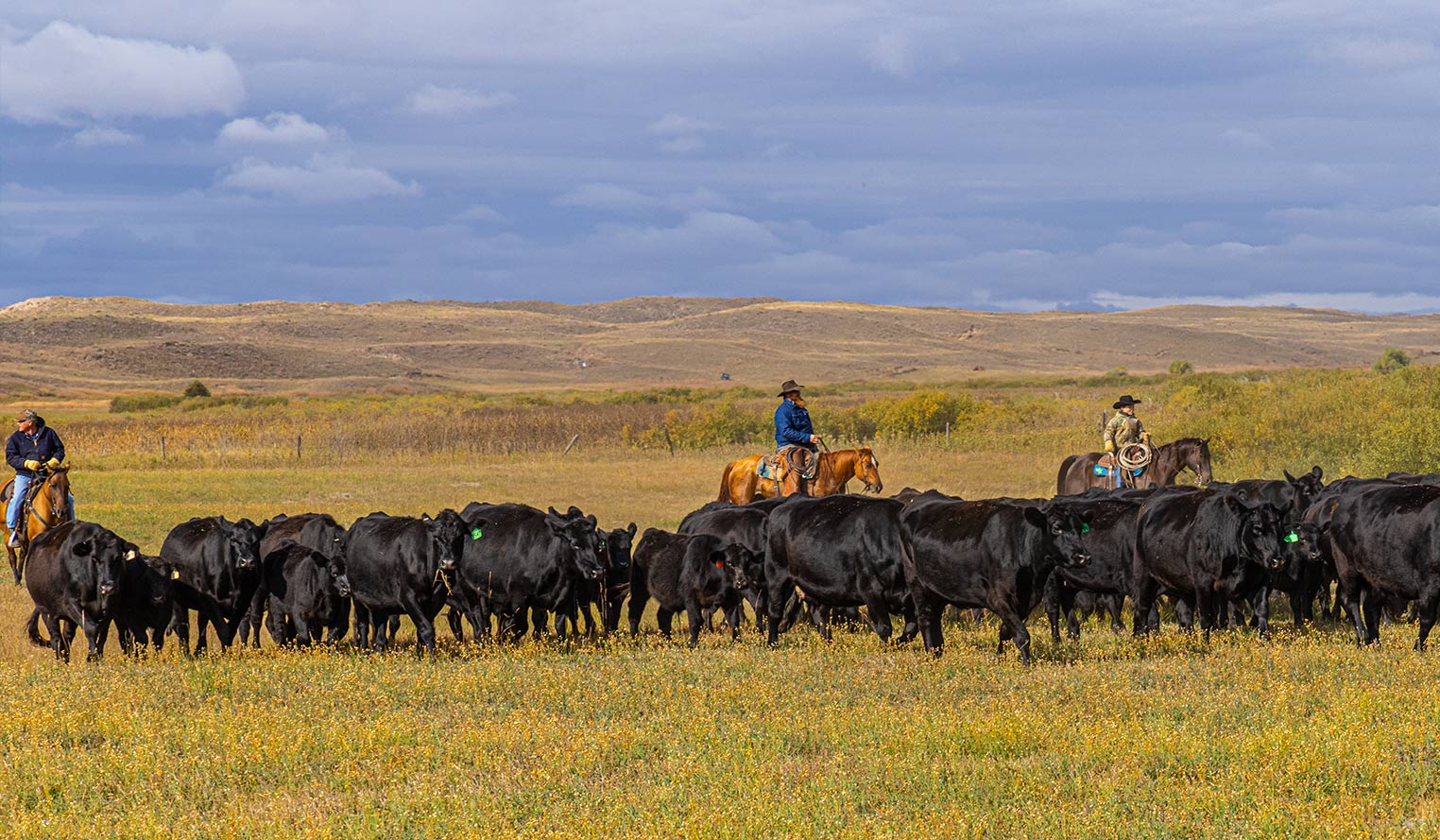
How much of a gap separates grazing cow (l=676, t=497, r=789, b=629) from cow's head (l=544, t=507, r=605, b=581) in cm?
139

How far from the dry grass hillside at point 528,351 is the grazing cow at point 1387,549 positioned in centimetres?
11030

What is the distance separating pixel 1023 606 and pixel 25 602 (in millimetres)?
12019

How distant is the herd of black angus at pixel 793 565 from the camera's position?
40.1 feet

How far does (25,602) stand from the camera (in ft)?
57.8

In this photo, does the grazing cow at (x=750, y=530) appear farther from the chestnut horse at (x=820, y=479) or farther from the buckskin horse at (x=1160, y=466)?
the buckskin horse at (x=1160, y=466)

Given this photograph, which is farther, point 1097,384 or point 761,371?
point 761,371

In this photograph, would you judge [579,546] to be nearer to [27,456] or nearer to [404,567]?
[404,567]

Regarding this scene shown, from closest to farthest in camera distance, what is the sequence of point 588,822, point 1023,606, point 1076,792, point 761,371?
point 588,822 → point 1076,792 → point 1023,606 → point 761,371

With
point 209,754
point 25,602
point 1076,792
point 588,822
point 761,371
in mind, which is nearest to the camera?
point 588,822

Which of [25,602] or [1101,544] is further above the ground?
[1101,544]

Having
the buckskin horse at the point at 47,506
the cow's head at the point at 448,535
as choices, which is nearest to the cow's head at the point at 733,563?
the cow's head at the point at 448,535

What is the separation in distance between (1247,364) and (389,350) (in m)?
95.1

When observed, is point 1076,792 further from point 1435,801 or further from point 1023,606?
point 1023,606

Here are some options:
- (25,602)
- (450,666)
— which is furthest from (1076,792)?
(25,602)
